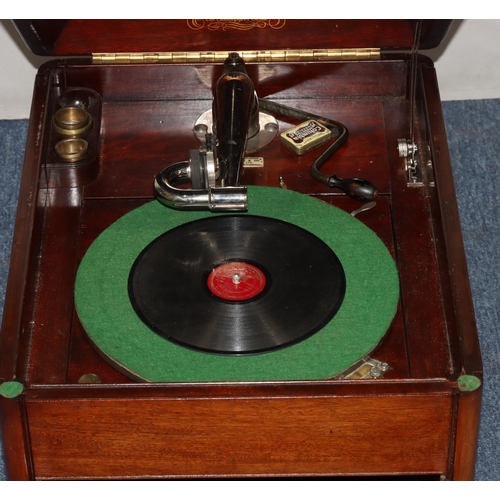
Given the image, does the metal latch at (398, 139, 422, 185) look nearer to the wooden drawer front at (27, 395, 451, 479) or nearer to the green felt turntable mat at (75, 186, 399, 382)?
the green felt turntable mat at (75, 186, 399, 382)

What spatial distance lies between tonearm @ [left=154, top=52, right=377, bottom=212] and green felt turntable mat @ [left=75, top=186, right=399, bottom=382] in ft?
0.25

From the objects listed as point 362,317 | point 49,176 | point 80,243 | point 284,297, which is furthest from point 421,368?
point 49,176

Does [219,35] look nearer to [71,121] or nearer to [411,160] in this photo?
[71,121]

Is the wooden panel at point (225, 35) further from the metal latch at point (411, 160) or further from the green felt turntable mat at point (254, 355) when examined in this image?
the green felt turntable mat at point (254, 355)

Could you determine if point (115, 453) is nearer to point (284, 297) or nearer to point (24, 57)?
point (284, 297)

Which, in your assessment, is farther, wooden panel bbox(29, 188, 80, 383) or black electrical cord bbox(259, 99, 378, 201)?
black electrical cord bbox(259, 99, 378, 201)

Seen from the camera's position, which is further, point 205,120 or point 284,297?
point 205,120

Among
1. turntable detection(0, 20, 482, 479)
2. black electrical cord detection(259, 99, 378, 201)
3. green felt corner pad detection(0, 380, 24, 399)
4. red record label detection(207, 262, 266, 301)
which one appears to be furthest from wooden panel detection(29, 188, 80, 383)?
black electrical cord detection(259, 99, 378, 201)

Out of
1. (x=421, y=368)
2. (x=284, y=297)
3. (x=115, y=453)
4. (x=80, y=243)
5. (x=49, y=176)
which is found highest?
(x=49, y=176)

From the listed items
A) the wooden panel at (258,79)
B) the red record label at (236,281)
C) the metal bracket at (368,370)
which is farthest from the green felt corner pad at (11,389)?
the wooden panel at (258,79)

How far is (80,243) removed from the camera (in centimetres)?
213

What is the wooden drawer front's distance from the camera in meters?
1.78

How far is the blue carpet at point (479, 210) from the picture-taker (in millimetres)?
2277

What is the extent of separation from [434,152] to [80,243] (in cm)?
65
